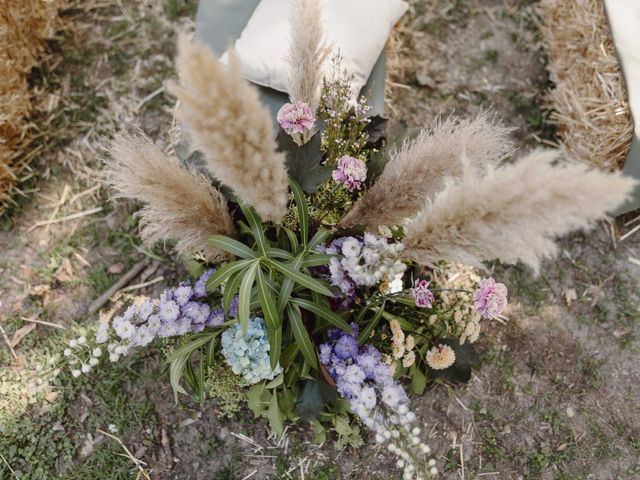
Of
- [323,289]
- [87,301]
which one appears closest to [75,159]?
[87,301]

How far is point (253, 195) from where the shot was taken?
3.88 ft

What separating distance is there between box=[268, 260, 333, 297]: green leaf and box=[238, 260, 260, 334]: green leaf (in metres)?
0.07

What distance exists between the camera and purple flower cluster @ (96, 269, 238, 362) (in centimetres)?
145

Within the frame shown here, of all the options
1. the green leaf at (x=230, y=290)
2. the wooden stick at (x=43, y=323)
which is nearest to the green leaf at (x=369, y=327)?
the green leaf at (x=230, y=290)

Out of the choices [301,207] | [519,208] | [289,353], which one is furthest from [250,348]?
[519,208]

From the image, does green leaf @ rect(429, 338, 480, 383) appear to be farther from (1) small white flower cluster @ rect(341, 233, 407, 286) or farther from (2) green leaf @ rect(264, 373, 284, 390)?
(1) small white flower cluster @ rect(341, 233, 407, 286)

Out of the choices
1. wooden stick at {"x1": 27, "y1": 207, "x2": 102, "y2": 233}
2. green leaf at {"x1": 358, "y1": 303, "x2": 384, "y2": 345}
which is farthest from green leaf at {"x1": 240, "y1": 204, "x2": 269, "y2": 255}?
wooden stick at {"x1": 27, "y1": 207, "x2": 102, "y2": 233}

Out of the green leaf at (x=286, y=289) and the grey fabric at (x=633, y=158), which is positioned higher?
the grey fabric at (x=633, y=158)

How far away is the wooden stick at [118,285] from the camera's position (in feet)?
7.73

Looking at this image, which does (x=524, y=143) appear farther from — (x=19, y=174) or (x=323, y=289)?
(x=19, y=174)

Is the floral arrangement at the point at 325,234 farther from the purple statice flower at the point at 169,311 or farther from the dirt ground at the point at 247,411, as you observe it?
the dirt ground at the point at 247,411

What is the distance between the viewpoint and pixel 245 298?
4.47ft

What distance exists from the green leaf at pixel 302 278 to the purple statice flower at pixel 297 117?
1.23 feet

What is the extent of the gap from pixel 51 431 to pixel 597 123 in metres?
2.65
